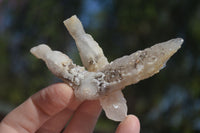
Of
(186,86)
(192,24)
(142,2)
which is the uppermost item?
(142,2)

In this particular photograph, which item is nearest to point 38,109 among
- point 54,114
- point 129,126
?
point 54,114

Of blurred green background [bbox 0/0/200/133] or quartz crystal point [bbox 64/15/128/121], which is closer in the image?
quartz crystal point [bbox 64/15/128/121]

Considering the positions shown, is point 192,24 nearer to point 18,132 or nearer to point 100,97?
point 100,97

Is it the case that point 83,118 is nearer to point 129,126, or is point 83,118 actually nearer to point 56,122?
point 56,122

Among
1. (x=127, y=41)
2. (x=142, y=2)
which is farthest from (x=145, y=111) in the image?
(x=142, y=2)

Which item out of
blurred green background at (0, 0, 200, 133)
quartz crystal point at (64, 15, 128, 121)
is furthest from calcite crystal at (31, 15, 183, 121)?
blurred green background at (0, 0, 200, 133)

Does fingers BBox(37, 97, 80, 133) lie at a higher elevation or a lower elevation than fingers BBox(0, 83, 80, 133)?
lower

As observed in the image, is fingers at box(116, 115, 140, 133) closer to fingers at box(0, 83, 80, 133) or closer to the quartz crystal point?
the quartz crystal point
